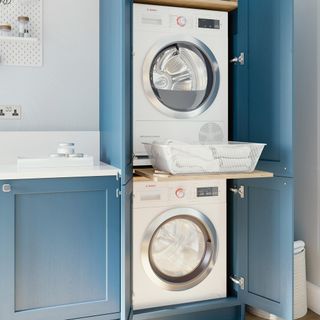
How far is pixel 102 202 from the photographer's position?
2125 mm

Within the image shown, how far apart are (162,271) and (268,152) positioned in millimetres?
957

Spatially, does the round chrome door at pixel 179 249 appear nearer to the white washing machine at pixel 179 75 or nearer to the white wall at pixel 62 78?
the white washing machine at pixel 179 75

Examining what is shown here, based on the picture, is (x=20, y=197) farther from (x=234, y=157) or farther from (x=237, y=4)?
(x=237, y=4)

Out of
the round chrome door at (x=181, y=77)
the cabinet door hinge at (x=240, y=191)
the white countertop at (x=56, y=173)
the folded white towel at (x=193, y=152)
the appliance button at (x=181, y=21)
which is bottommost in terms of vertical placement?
the cabinet door hinge at (x=240, y=191)

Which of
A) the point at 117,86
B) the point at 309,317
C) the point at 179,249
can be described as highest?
the point at 117,86

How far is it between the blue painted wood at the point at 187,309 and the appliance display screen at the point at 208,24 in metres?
1.71

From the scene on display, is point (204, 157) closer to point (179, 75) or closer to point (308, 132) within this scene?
point (179, 75)

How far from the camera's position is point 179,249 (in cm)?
238

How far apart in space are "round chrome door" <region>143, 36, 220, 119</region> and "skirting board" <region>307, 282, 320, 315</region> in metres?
1.42

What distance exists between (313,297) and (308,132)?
1.13 m

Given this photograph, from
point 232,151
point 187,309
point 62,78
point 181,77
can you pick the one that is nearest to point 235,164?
point 232,151

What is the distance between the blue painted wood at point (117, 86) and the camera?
1.98 metres

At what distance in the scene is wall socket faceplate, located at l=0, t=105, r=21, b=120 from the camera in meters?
2.68

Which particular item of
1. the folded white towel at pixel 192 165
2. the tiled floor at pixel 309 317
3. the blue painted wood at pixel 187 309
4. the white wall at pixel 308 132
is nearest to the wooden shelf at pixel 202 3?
the white wall at pixel 308 132
